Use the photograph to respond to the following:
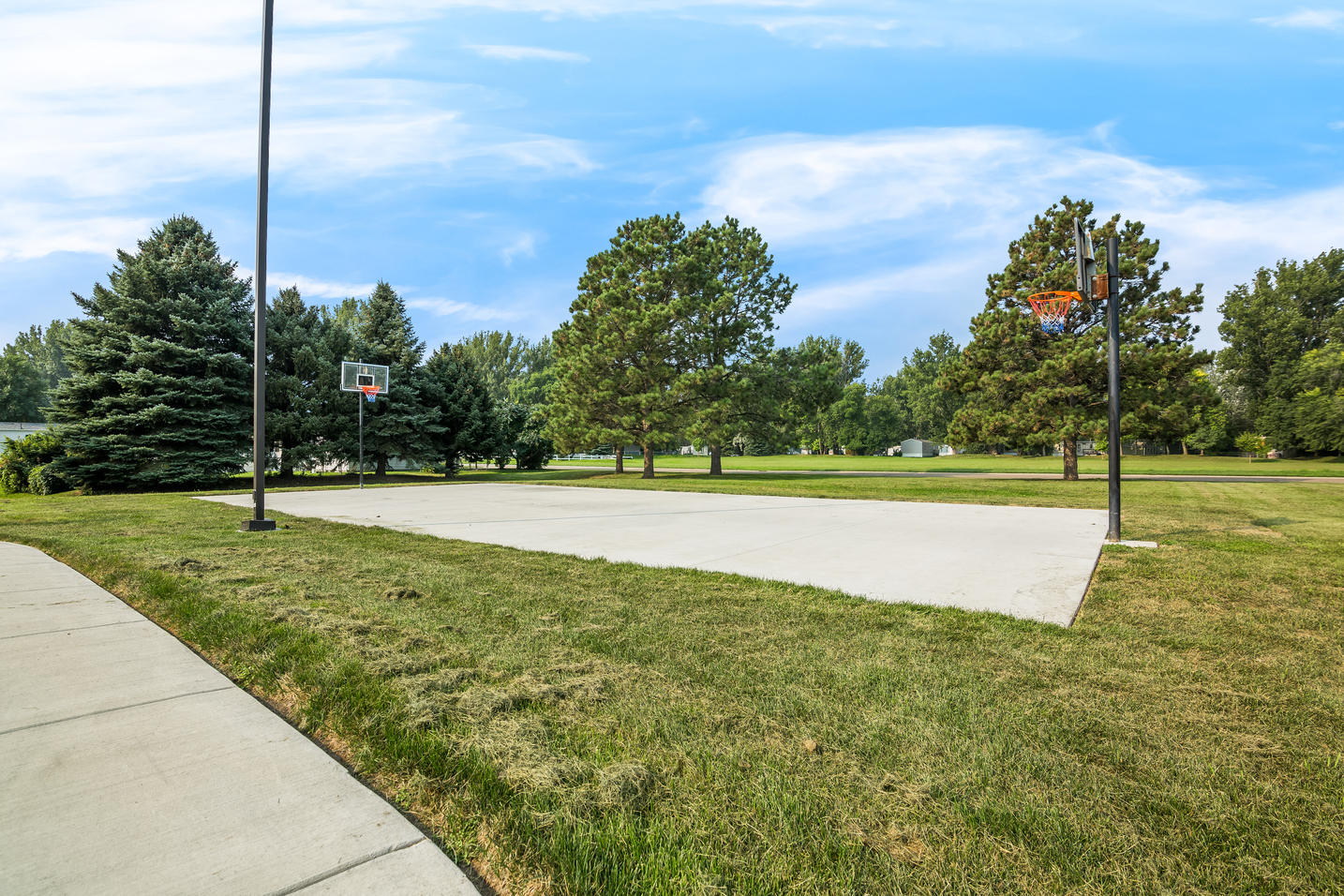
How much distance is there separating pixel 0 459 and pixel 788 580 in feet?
90.8

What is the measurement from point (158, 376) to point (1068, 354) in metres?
31.0

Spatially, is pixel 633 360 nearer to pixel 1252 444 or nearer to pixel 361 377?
pixel 361 377

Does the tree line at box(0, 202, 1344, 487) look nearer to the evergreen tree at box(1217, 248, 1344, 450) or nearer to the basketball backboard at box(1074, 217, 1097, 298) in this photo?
the basketball backboard at box(1074, 217, 1097, 298)

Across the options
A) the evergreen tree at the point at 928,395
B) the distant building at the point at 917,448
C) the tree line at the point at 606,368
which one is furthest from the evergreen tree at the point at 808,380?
the evergreen tree at the point at 928,395

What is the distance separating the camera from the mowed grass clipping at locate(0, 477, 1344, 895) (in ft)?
5.72

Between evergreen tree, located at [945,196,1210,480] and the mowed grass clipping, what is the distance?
19892 millimetres

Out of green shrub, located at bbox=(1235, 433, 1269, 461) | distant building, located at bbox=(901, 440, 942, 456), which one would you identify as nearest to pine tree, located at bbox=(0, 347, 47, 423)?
distant building, located at bbox=(901, 440, 942, 456)

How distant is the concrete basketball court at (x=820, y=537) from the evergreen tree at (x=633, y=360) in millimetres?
11694

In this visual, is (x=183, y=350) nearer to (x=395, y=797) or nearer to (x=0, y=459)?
(x=0, y=459)

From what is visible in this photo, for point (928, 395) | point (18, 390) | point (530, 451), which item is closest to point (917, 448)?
point (928, 395)

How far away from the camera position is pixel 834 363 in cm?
2830

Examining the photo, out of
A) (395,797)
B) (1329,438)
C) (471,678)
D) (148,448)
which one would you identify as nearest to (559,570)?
(471,678)

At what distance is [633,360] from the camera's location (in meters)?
27.1

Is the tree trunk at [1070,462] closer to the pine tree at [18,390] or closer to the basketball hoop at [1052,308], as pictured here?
the basketball hoop at [1052,308]
